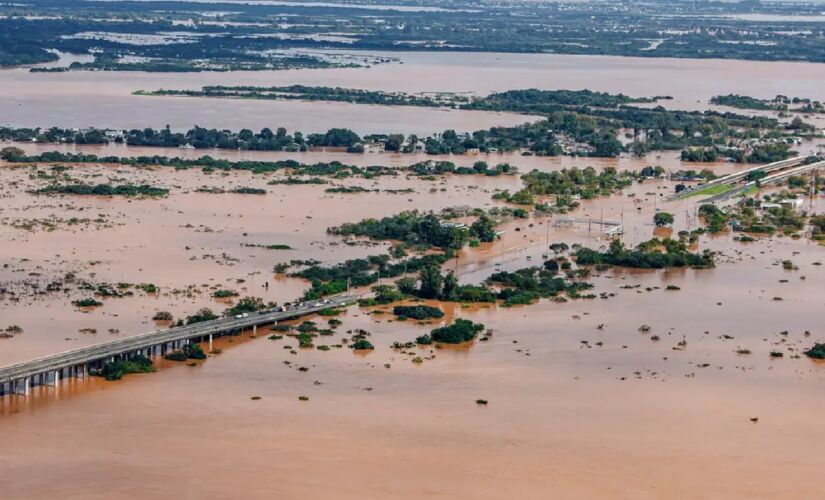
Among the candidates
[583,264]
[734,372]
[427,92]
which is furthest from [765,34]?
[734,372]

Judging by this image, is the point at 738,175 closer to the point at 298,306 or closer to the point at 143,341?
the point at 298,306

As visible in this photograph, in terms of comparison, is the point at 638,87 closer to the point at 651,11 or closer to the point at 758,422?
the point at 758,422

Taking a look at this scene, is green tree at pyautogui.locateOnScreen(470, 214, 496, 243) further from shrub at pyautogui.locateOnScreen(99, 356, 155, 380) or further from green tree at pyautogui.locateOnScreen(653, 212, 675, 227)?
shrub at pyautogui.locateOnScreen(99, 356, 155, 380)

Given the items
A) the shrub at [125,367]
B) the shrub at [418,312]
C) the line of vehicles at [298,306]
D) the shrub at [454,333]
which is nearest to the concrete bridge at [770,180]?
the shrub at [418,312]

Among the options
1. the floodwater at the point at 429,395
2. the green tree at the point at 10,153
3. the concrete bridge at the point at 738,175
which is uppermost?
the green tree at the point at 10,153

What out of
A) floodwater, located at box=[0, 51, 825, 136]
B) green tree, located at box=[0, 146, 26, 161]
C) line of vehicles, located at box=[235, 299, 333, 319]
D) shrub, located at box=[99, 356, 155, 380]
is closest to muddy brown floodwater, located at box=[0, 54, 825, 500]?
shrub, located at box=[99, 356, 155, 380]

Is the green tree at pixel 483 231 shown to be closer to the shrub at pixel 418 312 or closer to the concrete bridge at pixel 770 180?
the shrub at pixel 418 312
